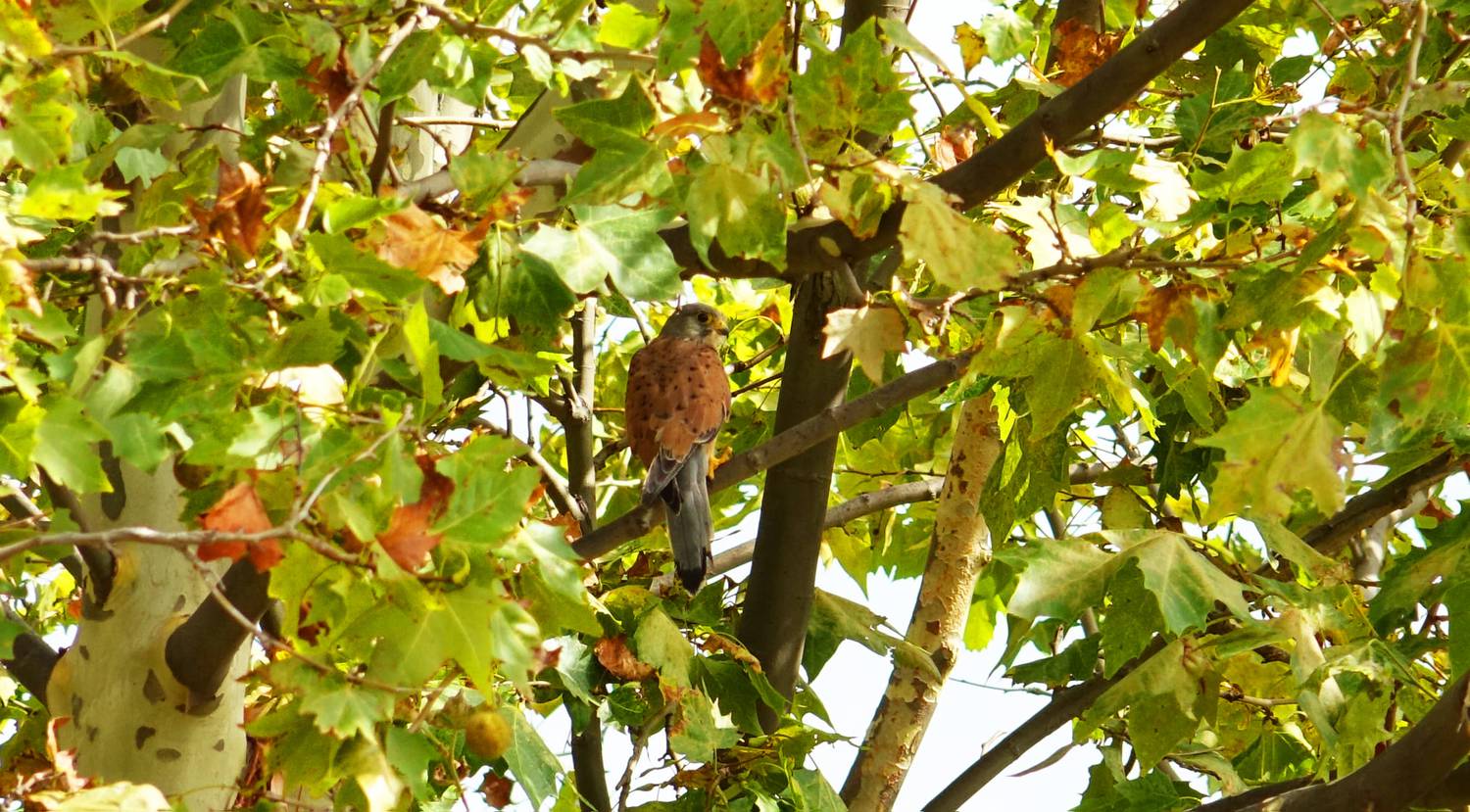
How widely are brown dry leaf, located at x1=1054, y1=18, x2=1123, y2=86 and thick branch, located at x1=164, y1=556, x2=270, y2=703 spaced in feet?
6.96

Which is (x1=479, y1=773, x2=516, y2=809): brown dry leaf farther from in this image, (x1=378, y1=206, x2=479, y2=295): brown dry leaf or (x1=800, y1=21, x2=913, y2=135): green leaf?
(x1=800, y1=21, x2=913, y2=135): green leaf

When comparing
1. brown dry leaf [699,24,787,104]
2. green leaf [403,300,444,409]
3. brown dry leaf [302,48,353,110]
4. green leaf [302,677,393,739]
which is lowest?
green leaf [302,677,393,739]

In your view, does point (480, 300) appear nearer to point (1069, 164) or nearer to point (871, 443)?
point (1069, 164)

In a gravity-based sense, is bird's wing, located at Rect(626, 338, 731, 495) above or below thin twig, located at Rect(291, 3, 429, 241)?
above

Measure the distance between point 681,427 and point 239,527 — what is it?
2491mm

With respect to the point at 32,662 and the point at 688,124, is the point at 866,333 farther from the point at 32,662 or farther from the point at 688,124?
the point at 32,662

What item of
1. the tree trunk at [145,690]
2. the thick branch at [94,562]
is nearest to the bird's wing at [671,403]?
the tree trunk at [145,690]

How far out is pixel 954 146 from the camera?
10.4ft

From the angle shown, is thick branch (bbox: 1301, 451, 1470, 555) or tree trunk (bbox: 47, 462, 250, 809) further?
thick branch (bbox: 1301, 451, 1470, 555)

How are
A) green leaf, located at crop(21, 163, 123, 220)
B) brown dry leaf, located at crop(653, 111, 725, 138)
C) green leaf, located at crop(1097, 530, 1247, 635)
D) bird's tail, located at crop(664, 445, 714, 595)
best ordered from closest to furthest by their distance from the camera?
1. green leaf, located at crop(21, 163, 123, 220)
2. brown dry leaf, located at crop(653, 111, 725, 138)
3. green leaf, located at crop(1097, 530, 1247, 635)
4. bird's tail, located at crop(664, 445, 714, 595)

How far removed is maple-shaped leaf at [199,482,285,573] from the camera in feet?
5.43

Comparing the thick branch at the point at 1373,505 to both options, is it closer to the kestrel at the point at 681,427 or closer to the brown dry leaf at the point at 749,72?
the kestrel at the point at 681,427

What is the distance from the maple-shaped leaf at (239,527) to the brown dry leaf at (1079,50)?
230 cm

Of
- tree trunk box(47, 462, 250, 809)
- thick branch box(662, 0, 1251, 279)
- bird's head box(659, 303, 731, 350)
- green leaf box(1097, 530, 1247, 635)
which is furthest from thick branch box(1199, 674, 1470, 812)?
bird's head box(659, 303, 731, 350)
